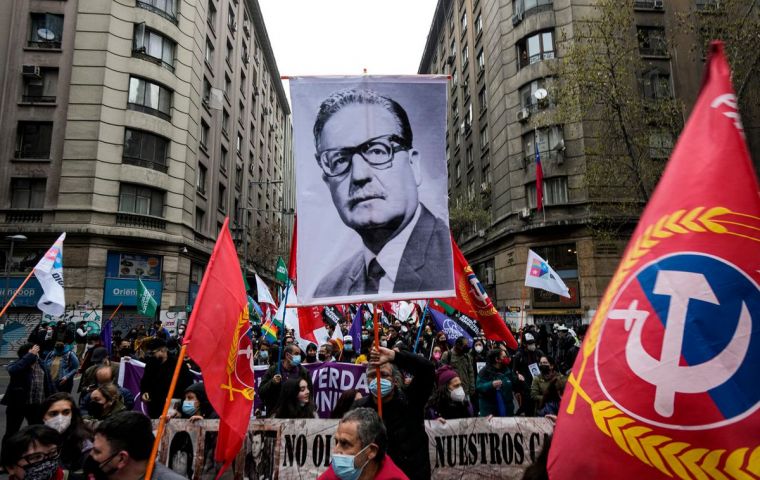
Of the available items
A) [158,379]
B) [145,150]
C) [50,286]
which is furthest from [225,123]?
[158,379]

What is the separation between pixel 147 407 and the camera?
6523mm

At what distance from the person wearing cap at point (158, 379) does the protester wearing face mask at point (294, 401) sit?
1.82 meters

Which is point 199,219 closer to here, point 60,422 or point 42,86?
point 42,86

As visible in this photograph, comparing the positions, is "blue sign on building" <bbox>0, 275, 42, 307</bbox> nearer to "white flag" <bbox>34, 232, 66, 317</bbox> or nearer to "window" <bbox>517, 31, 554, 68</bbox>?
"white flag" <bbox>34, 232, 66, 317</bbox>

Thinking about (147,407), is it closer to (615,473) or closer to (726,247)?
(615,473)

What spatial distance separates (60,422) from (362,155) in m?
3.28

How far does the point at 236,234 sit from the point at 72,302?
13.7 m

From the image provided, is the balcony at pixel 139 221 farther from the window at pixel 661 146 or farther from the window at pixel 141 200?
the window at pixel 661 146

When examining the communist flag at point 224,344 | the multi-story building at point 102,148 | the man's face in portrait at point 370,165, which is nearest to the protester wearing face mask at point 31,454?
the communist flag at point 224,344

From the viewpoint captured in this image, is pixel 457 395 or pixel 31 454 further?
pixel 457 395

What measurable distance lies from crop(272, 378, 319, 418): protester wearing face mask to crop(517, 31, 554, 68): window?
24078 millimetres

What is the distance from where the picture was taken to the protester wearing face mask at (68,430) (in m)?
3.82

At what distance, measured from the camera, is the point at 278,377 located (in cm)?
606

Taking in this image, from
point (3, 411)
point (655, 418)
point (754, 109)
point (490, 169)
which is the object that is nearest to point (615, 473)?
point (655, 418)
